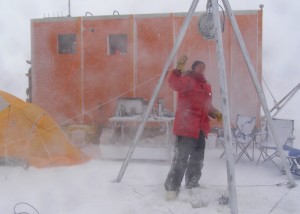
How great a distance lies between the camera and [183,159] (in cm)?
398

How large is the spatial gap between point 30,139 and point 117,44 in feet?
11.0

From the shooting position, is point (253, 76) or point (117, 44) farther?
point (117, 44)

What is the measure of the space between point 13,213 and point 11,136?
2.14 m

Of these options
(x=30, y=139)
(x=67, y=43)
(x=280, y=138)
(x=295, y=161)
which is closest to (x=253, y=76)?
(x=295, y=161)

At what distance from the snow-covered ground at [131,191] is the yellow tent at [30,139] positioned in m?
0.20

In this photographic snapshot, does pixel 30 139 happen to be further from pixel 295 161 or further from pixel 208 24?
pixel 295 161

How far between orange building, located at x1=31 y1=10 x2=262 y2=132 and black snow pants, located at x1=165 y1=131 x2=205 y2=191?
3.56m

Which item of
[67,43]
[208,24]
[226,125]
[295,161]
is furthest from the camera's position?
[67,43]

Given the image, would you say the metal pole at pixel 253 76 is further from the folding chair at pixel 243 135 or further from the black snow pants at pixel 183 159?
the folding chair at pixel 243 135

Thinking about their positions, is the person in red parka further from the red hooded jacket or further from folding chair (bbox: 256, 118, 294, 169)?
folding chair (bbox: 256, 118, 294, 169)

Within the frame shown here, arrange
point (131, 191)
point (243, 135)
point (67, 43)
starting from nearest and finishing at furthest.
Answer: point (131, 191) → point (243, 135) → point (67, 43)

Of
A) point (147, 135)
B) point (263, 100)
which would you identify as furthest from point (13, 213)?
point (147, 135)

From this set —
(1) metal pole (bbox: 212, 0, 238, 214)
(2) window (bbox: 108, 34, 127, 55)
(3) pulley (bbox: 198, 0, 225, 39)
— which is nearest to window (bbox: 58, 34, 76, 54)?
(2) window (bbox: 108, 34, 127, 55)

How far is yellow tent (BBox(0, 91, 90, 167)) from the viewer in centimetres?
539
